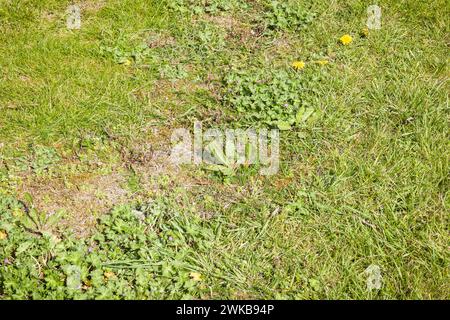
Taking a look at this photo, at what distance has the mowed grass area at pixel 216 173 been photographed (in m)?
2.80

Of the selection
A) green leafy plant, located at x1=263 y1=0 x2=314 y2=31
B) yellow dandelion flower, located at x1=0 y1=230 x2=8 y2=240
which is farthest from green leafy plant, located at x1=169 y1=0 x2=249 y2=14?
yellow dandelion flower, located at x1=0 y1=230 x2=8 y2=240

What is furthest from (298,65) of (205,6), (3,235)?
(3,235)

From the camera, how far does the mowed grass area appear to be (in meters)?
2.80

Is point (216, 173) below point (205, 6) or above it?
below

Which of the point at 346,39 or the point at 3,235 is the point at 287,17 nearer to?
the point at 346,39

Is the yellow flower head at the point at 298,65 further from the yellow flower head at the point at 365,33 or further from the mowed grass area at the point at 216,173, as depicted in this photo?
the yellow flower head at the point at 365,33

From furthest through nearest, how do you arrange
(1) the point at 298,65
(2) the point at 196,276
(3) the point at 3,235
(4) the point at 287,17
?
(4) the point at 287,17, (1) the point at 298,65, (3) the point at 3,235, (2) the point at 196,276

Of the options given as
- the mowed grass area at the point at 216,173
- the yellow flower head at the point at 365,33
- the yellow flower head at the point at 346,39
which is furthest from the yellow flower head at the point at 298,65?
the yellow flower head at the point at 365,33

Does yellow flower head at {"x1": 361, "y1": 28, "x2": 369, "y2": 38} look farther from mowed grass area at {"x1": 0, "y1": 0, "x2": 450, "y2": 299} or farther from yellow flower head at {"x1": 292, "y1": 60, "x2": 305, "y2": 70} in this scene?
yellow flower head at {"x1": 292, "y1": 60, "x2": 305, "y2": 70}

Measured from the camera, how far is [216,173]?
130 inches

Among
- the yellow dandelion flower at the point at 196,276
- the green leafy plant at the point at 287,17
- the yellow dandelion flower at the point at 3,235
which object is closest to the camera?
the yellow dandelion flower at the point at 196,276
